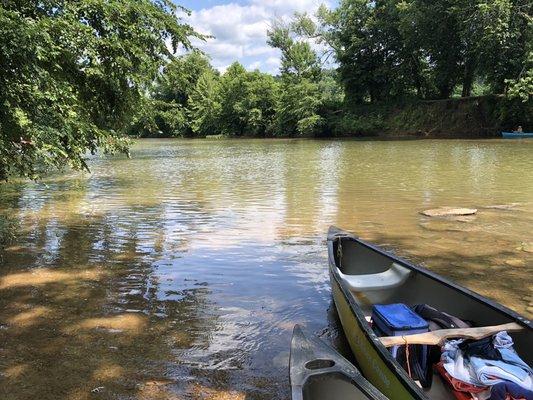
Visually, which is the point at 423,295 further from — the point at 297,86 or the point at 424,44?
the point at 297,86

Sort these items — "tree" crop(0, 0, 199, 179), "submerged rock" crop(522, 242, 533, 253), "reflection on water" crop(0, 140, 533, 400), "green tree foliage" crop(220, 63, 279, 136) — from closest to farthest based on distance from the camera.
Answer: "reflection on water" crop(0, 140, 533, 400), "tree" crop(0, 0, 199, 179), "submerged rock" crop(522, 242, 533, 253), "green tree foliage" crop(220, 63, 279, 136)

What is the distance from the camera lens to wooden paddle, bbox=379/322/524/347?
3.61 meters

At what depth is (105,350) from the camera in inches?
178

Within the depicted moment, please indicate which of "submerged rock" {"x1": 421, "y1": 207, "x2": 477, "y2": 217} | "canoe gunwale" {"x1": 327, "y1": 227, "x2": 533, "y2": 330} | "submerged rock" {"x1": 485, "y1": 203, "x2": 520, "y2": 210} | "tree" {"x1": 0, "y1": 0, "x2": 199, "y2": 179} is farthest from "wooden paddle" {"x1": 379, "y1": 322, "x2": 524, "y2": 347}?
"submerged rock" {"x1": 485, "y1": 203, "x2": 520, "y2": 210}

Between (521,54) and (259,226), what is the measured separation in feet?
110

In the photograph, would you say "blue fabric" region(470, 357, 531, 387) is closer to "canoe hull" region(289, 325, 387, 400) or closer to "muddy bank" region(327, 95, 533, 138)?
"canoe hull" region(289, 325, 387, 400)

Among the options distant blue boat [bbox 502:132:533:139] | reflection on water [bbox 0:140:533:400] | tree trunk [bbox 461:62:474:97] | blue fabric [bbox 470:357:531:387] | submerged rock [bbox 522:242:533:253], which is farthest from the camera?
tree trunk [bbox 461:62:474:97]

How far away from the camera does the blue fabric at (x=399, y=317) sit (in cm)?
398

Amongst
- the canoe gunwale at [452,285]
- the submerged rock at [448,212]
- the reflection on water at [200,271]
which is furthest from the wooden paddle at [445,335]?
the submerged rock at [448,212]

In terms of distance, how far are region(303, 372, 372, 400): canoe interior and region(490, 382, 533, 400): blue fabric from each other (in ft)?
3.29

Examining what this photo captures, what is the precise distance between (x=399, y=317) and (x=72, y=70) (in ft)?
23.2

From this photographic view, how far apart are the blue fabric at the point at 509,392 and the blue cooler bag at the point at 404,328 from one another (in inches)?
24.2

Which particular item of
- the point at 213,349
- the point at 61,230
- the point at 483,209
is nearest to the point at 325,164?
the point at 483,209

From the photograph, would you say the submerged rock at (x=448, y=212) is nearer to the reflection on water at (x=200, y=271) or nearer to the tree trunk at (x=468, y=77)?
the reflection on water at (x=200, y=271)
